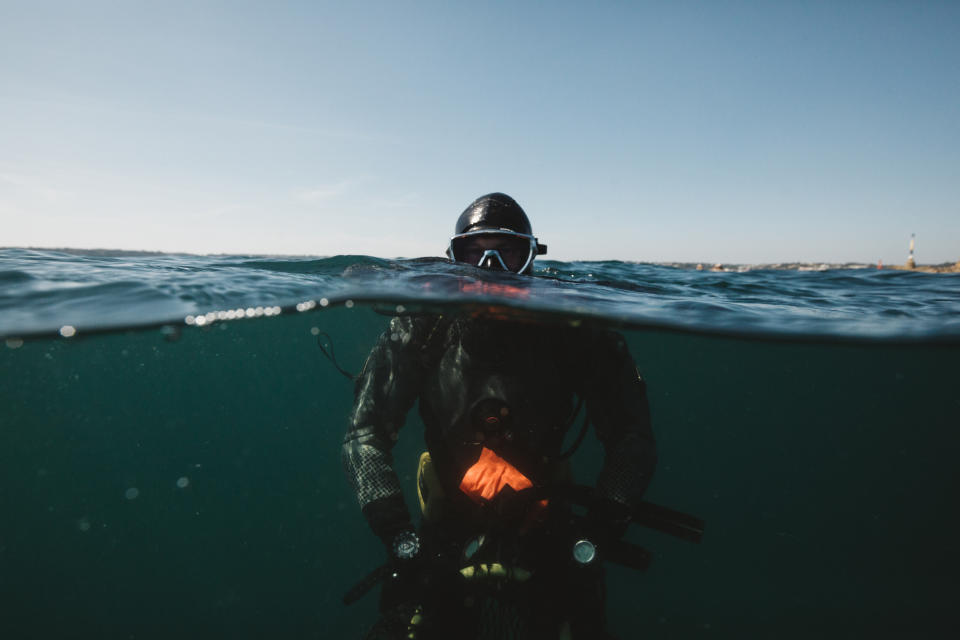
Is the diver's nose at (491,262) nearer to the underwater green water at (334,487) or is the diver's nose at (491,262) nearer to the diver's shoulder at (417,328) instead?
the diver's shoulder at (417,328)

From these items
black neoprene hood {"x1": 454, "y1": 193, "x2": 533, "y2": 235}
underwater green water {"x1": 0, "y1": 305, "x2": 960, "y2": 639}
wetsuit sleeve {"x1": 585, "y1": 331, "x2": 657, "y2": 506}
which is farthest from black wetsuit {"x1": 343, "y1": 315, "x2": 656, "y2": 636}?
underwater green water {"x1": 0, "y1": 305, "x2": 960, "y2": 639}

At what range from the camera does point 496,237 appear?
14.7ft

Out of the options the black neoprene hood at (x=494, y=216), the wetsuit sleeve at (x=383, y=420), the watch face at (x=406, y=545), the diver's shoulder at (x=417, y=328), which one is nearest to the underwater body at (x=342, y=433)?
the diver's shoulder at (x=417, y=328)

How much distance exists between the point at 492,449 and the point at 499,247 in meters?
2.38

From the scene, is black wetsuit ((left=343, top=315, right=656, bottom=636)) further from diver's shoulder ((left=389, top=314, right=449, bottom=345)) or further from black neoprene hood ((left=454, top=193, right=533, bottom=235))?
black neoprene hood ((left=454, top=193, right=533, bottom=235))

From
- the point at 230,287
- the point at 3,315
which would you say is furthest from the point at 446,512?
the point at 3,315

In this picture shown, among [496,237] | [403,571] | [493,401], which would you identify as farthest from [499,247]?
[403,571]

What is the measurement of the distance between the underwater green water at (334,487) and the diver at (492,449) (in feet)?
11.5

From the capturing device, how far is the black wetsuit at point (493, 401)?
3031 millimetres

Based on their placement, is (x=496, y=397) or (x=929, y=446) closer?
(x=496, y=397)

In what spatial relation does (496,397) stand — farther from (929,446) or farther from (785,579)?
(929,446)

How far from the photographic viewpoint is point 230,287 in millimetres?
5359

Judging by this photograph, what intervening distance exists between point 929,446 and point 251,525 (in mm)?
65137

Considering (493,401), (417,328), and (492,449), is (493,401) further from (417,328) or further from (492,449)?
(417,328)
